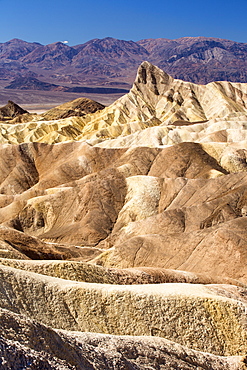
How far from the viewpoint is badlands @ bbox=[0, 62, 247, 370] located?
1570 cm

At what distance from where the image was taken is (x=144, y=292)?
66.5 feet

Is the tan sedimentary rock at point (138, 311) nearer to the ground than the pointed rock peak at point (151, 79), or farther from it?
nearer to the ground

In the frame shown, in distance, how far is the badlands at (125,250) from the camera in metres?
15.7

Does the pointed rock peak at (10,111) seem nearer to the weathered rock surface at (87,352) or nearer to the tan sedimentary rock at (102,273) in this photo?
the tan sedimentary rock at (102,273)

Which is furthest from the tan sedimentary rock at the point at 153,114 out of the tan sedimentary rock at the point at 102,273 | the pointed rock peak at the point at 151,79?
the tan sedimentary rock at the point at 102,273

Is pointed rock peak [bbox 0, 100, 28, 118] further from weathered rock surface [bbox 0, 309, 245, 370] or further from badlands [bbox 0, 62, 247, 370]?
weathered rock surface [bbox 0, 309, 245, 370]

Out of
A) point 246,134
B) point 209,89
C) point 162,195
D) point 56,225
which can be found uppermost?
point 209,89

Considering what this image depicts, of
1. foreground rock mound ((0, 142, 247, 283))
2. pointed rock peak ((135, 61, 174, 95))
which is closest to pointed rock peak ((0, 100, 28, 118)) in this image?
pointed rock peak ((135, 61, 174, 95))

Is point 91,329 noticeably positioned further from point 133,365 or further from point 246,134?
point 246,134

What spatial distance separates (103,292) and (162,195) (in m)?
30.5

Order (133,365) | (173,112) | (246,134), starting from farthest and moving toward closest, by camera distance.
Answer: (173,112) → (246,134) → (133,365)

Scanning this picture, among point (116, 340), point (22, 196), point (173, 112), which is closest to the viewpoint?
point (116, 340)

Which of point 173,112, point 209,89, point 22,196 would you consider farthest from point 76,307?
point 209,89

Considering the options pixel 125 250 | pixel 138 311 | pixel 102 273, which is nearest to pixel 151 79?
pixel 125 250
